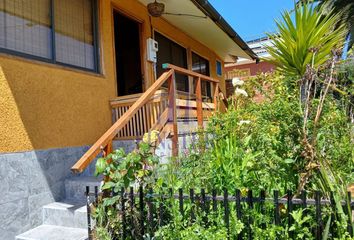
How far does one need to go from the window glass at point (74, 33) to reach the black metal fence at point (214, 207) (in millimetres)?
2864

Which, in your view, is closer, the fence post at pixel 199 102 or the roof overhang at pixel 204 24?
the fence post at pixel 199 102

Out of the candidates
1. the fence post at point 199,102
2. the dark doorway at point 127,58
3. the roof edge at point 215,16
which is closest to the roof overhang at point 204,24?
the roof edge at point 215,16

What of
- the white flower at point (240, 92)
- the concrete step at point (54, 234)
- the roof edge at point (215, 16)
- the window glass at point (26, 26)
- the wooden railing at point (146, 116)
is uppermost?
the roof edge at point (215, 16)

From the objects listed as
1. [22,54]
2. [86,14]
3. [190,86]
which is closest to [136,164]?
[22,54]

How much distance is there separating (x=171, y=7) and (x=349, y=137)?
5382 millimetres

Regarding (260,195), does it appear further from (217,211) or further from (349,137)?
(349,137)

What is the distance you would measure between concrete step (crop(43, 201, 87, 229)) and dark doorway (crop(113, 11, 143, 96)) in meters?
4.67

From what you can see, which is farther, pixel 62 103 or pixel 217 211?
pixel 62 103

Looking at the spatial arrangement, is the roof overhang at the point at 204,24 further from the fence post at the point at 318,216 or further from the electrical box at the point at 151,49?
the fence post at the point at 318,216

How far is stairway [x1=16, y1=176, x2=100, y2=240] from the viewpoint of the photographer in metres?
3.81

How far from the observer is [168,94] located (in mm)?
5352

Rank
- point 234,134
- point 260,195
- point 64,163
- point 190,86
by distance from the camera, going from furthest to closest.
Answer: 1. point 190,86
2. point 64,163
3. point 234,134
4. point 260,195

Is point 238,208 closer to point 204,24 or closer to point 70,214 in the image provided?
point 70,214

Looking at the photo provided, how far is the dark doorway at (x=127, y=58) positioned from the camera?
8656mm
